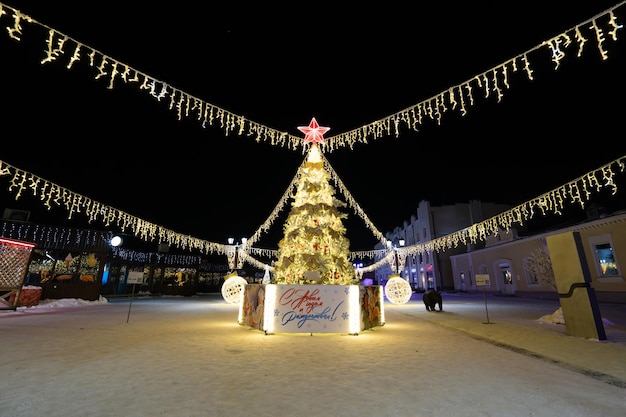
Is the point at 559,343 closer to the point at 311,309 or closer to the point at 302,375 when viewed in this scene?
the point at 311,309

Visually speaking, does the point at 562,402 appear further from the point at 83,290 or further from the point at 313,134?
the point at 83,290

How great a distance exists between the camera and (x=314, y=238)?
1003cm

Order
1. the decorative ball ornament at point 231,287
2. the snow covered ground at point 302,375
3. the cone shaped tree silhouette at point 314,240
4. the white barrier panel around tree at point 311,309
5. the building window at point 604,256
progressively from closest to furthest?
the snow covered ground at point 302,375 < the white barrier panel around tree at point 311,309 < the cone shaped tree silhouette at point 314,240 < the building window at point 604,256 < the decorative ball ornament at point 231,287

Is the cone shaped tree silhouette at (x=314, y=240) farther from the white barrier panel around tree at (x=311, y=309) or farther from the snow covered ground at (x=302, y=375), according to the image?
the snow covered ground at (x=302, y=375)

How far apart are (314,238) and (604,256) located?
17.8m

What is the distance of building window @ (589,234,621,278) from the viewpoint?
15734 mm

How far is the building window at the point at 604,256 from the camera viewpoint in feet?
51.6

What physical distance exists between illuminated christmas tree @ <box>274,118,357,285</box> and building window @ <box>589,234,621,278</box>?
15915 millimetres

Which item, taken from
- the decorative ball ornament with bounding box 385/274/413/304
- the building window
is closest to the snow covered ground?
the decorative ball ornament with bounding box 385/274/413/304

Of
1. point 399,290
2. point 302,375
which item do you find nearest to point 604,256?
point 399,290

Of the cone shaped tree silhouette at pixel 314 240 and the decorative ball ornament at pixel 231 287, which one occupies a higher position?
the cone shaped tree silhouette at pixel 314 240

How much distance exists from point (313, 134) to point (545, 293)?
20.9 m

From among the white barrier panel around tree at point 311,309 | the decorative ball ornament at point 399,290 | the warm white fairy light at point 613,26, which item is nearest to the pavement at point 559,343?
the white barrier panel around tree at point 311,309

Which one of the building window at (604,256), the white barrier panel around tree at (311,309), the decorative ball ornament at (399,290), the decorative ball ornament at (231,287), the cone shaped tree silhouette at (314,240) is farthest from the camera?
the decorative ball ornament at (231,287)
